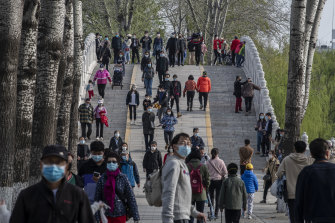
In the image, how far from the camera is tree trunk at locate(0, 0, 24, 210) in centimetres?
1092

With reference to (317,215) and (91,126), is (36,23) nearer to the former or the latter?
(317,215)

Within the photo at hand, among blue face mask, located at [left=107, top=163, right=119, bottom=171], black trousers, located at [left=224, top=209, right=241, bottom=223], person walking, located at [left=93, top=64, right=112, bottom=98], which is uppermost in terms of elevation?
person walking, located at [left=93, top=64, right=112, bottom=98]

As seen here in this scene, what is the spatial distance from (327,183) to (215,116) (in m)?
22.4

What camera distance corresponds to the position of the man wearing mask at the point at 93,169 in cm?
1090

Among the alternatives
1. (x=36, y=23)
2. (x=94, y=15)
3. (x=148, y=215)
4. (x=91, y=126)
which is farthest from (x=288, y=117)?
(x=94, y=15)

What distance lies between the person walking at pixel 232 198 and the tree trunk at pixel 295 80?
3710 millimetres

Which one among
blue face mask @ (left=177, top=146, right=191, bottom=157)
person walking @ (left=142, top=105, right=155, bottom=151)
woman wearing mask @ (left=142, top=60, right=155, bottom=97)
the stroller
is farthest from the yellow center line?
blue face mask @ (left=177, top=146, right=191, bottom=157)

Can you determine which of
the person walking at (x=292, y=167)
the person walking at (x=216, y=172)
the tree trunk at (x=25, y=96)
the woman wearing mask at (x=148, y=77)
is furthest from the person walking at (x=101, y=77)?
the person walking at (x=292, y=167)

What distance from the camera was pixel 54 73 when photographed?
13250 mm

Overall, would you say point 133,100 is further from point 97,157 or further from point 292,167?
point 97,157

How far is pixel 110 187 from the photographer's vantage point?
988cm

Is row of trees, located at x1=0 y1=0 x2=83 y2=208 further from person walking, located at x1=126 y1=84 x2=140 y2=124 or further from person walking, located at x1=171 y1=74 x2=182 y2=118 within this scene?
person walking, located at x1=171 y1=74 x2=182 y2=118

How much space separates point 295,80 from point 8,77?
26.5ft

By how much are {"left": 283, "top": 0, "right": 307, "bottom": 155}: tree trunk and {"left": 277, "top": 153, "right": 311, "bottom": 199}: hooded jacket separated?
198 inches
